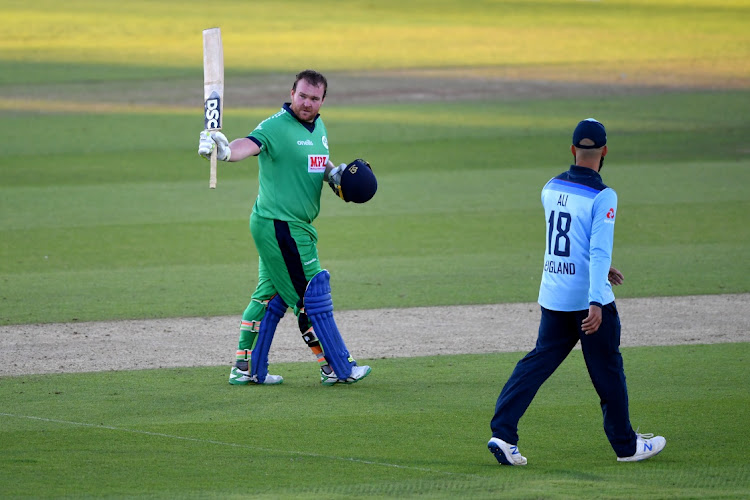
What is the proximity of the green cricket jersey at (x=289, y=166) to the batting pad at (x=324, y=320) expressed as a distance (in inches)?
18.3

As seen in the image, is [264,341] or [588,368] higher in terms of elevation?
[588,368]

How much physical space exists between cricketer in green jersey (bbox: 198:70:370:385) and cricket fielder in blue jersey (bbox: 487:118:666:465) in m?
2.02

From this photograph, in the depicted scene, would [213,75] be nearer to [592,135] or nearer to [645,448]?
[592,135]

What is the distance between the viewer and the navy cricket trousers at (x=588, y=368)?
6141mm

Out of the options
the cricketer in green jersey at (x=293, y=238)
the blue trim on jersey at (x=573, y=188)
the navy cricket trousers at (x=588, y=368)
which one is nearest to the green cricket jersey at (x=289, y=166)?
the cricketer in green jersey at (x=293, y=238)

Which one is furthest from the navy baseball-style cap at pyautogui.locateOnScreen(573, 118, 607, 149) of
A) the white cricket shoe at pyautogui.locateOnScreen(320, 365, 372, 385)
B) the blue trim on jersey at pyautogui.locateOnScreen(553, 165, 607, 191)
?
the white cricket shoe at pyautogui.locateOnScreen(320, 365, 372, 385)

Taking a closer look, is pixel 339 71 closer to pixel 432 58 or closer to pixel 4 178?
pixel 432 58

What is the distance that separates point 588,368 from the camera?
6.24m

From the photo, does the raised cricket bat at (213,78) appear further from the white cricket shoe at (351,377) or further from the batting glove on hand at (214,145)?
the white cricket shoe at (351,377)

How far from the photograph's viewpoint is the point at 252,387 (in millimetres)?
7988

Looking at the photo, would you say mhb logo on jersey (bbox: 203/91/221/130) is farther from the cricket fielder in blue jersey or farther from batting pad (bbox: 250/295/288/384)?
the cricket fielder in blue jersey

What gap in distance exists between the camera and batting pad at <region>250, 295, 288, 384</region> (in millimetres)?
8023

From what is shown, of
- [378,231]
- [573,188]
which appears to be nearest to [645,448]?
[573,188]

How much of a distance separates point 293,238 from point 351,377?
3.50 feet
